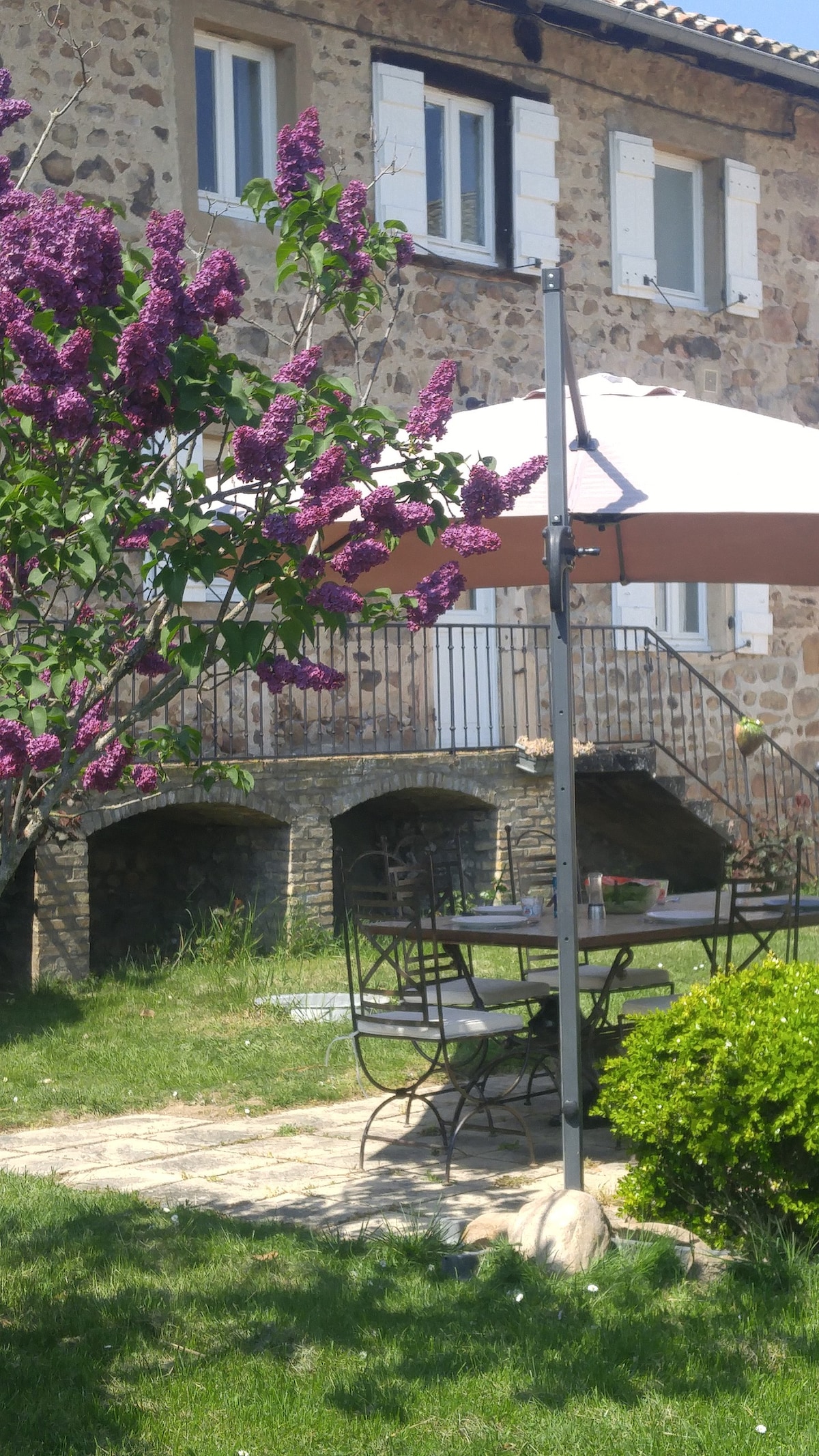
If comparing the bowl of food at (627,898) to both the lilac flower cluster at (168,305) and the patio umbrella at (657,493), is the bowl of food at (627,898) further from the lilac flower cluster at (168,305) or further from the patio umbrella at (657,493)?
the lilac flower cluster at (168,305)

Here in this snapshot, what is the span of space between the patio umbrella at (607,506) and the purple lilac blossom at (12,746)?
135cm

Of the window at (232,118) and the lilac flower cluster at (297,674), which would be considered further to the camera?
the window at (232,118)

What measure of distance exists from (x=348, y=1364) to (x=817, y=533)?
3.58 meters

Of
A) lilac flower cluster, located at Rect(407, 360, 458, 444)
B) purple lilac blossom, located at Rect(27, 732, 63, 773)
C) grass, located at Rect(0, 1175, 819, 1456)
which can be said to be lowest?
grass, located at Rect(0, 1175, 819, 1456)

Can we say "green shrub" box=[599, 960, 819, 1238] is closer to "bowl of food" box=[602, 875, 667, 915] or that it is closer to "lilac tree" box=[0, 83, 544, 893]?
"lilac tree" box=[0, 83, 544, 893]

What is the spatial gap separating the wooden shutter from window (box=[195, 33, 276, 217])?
4.45 metres

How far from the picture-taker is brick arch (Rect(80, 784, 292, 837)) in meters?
8.97

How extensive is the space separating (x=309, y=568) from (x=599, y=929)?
96.9 inches

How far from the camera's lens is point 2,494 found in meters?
3.12

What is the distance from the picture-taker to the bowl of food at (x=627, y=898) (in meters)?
6.00

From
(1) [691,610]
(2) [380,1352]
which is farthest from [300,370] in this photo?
(1) [691,610]

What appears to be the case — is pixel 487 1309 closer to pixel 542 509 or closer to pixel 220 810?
pixel 542 509

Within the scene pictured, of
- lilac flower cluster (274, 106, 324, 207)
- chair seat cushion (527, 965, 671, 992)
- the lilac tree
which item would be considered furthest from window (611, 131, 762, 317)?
the lilac tree

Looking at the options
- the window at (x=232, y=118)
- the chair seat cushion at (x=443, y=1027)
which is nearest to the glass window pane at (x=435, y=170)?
the window at (x=232, y=118)
